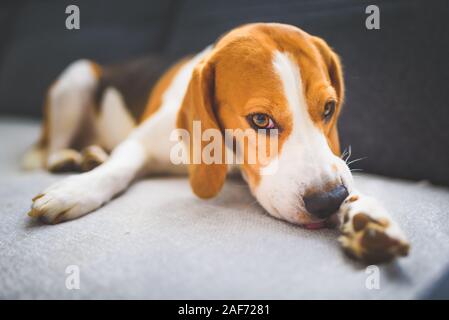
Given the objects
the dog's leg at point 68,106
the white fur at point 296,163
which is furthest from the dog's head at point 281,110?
the dog's leg at point 68,106

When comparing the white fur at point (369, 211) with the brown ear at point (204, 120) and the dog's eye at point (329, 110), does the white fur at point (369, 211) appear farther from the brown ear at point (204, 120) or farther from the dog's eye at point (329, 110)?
the brown ear at point (204, 120)

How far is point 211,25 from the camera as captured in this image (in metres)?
2.03

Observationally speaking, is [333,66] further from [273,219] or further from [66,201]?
[66,201]

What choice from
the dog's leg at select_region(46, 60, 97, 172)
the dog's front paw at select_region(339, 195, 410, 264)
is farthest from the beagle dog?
the dog's leg at select_region(46, 60, 97, 172)

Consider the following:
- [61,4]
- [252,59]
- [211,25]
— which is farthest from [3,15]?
[252,59]

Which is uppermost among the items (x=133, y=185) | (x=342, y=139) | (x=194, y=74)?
(x=194, y=74)

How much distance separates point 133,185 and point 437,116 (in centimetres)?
112

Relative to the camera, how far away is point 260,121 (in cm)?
121

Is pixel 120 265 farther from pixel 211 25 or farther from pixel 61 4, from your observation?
pixel 61 4

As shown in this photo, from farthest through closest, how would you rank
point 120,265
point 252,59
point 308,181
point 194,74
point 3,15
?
point 3,15, point 194,74, point 252,59, point 308,181, point 120,265

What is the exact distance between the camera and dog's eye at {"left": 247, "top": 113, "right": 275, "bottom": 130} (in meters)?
1.19

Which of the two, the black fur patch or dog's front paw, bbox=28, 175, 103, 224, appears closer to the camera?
dog's front paw, bbox=28, 175, 103, 224

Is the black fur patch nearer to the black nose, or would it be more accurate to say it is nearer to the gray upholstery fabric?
the gray upholstery fabric

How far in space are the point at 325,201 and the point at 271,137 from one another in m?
0.26
